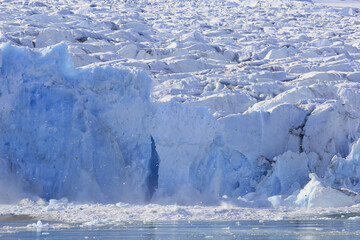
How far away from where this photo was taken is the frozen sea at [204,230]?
10.4 m

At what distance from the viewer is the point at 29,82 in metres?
15.3

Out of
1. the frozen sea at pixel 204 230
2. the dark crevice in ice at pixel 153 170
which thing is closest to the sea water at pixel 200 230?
the frozen sea at pixel 204 230

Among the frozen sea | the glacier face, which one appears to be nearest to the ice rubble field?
the glacier face

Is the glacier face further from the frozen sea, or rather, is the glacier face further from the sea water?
the frozen sea

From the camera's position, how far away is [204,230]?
11.4 meters

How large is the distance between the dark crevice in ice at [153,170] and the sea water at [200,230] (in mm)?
2892

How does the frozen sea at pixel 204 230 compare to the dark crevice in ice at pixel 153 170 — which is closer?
the frozen sea at pixel 204 230

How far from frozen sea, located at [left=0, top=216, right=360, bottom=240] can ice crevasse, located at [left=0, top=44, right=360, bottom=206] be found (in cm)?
248

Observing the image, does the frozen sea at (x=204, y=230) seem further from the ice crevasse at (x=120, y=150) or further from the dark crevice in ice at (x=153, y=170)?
the dark crevice in ice at (x=153, y=170)

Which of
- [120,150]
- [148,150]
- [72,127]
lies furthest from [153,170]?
[72,127]

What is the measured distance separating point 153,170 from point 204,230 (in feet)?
14.3

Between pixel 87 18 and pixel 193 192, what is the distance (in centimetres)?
2431

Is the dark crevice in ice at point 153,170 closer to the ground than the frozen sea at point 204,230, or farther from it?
closer to the ground

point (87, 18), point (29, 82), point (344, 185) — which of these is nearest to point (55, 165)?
point (29, 82)
